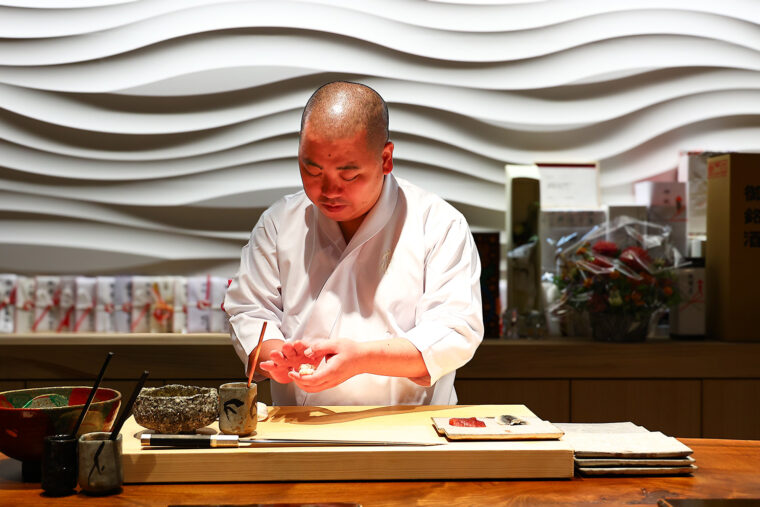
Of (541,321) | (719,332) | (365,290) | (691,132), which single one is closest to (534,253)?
(541,321)

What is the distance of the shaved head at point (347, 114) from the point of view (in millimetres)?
1809

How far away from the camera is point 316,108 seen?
1.85 m

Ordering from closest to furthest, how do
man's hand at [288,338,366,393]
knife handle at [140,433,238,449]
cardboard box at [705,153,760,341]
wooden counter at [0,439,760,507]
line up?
wooden counter at [0,439,760,507]
knife handle at [140,433,238,449]
man's hand at [288,338,366,393]
cardboard box at [705,153,760,341]

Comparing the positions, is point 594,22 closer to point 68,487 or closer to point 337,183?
point 337,183

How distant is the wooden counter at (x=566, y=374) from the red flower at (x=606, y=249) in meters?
0.35

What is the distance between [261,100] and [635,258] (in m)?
1.71

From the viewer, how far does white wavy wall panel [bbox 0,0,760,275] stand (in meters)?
3.33

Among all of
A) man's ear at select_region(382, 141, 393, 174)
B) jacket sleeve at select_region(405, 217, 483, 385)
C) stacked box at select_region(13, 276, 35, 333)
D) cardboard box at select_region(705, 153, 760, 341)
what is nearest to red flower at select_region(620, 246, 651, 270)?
cardboard box at select_region(705, 153, 760, 341)

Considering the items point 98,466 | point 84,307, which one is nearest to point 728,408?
point 98,466

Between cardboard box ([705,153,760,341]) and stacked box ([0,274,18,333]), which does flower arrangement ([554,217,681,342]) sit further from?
stacked box ([0,274,18,333])

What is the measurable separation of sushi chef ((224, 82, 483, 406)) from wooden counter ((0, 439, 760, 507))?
16.2 inches

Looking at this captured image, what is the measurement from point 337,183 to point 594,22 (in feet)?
6.96

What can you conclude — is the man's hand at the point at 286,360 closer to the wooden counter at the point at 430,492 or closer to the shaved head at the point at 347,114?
the wooden counter at the point at 430,492

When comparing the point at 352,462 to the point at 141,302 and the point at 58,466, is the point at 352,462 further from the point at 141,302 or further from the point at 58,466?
the point at 141,302
